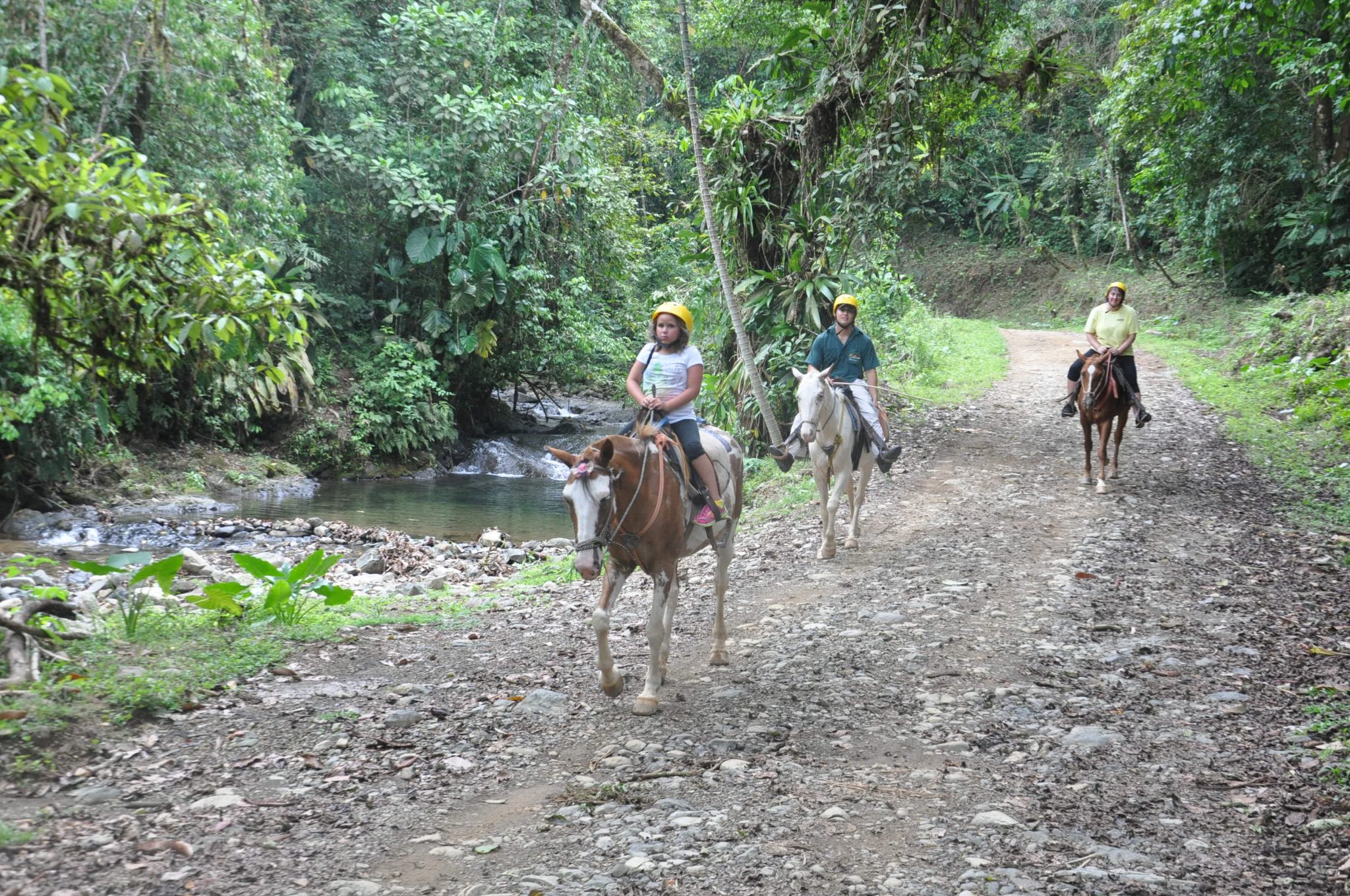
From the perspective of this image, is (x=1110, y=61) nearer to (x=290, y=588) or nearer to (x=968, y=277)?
(x=968, y=277)

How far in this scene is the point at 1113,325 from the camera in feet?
41.2

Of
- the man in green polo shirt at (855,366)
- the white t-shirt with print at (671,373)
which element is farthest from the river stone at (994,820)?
the man in green polo shirt at (855,366)

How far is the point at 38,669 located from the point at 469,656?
9.60 feet

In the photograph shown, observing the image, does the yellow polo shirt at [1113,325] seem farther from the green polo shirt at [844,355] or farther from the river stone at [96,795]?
the river stone at [96,795]

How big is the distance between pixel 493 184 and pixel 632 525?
18.7 m

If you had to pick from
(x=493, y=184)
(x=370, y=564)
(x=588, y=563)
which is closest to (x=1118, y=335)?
(x=588, y=563)

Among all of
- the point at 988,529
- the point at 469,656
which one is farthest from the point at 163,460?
the point at 988,529

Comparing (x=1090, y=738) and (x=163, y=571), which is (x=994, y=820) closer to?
(x=1090, y=738)

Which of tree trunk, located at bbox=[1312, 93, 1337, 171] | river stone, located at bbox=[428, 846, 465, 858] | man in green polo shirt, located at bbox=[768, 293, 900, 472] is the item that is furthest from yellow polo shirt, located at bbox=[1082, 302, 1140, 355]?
tree trunk, located at bbox=[1312, 93, 1337, 171]

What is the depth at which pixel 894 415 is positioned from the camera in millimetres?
18281

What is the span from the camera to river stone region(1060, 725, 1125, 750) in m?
5.49

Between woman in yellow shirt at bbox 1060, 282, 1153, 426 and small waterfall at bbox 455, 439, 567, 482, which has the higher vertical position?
woman in yellow shirt at bbox 1060, 282, 1153, 426

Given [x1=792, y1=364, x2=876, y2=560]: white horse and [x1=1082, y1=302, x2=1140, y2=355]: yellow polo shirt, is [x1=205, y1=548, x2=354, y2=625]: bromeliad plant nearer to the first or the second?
[x1=792, y1=364, x2=876, y2=560]: white horse

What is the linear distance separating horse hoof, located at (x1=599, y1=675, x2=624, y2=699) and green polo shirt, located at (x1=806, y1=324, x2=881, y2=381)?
4903 mm
